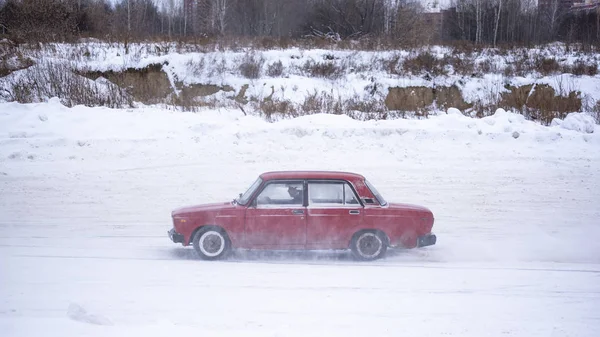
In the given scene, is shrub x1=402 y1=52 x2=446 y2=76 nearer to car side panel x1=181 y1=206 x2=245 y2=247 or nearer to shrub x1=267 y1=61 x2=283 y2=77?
shrub x1=267 y1=61 x2=283 y2=77

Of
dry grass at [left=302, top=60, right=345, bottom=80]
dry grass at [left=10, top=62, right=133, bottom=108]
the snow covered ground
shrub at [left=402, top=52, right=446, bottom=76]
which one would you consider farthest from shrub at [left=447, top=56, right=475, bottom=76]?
dry grass at [left=10, top=62, right=133, bottom=108]

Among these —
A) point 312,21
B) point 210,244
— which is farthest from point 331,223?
point 312,21

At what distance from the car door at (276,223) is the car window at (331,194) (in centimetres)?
21

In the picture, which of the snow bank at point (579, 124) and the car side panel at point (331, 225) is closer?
the car side panel at point (331, 225)

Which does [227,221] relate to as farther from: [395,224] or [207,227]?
[395,224]

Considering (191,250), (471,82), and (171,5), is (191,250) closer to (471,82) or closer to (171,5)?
(471,82)

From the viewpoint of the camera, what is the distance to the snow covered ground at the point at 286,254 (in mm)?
6254

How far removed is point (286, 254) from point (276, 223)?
0.78 m

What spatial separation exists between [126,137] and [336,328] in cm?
1151

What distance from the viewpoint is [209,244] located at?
27.7 ft

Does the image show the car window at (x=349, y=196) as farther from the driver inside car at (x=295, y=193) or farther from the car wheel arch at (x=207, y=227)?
the car wheel arch at (x=207, y=227)

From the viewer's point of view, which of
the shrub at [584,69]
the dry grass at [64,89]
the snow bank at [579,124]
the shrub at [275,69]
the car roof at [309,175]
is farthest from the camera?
the shrub at [275,69]

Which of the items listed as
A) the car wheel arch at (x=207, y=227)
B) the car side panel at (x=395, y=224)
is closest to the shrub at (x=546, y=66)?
the car side panel at (x=395, y=224)

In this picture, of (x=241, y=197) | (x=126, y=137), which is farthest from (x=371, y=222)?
(x=126, y=137)
